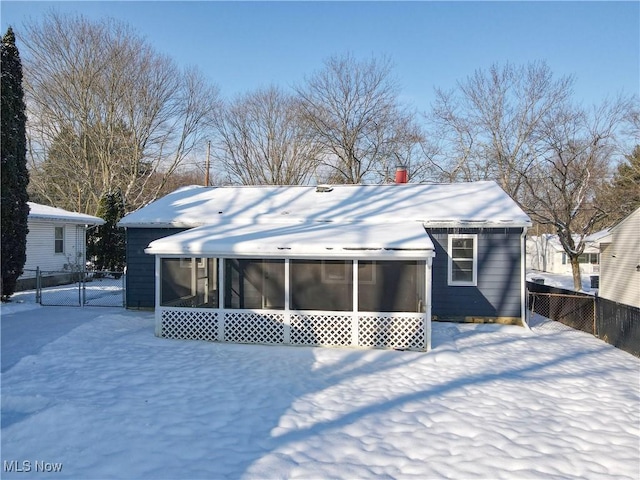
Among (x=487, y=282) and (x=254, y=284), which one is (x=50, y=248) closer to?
(x=254, y=284)

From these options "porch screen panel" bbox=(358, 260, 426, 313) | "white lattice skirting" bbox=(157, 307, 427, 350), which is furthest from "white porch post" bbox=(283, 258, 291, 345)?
"porch screen panel" bbox=(358, 260, 426, 313)

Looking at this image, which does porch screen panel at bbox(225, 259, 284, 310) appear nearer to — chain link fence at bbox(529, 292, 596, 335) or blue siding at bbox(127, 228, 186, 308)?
blue siding at bbox(127, 228, 186, 308)

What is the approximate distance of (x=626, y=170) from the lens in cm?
2458

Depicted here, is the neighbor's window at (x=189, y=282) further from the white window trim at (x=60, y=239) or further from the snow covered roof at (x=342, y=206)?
the white window trim at (x=60, y=239)

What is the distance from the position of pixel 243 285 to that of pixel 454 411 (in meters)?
5.57

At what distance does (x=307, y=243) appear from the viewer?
9.22 m

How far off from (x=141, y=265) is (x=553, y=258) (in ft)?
124

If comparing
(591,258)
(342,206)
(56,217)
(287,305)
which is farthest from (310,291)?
(591,258)

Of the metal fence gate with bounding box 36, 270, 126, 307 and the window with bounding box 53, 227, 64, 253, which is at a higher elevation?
the window with bounding box 53, 227, 64, 253

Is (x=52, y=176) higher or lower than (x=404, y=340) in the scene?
higher

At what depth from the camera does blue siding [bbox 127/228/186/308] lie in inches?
505

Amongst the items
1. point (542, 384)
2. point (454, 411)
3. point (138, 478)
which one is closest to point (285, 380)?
point (454, 411)

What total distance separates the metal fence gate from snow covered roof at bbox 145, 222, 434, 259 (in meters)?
5.18

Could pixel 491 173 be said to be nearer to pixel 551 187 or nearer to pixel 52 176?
pixel 551 187
